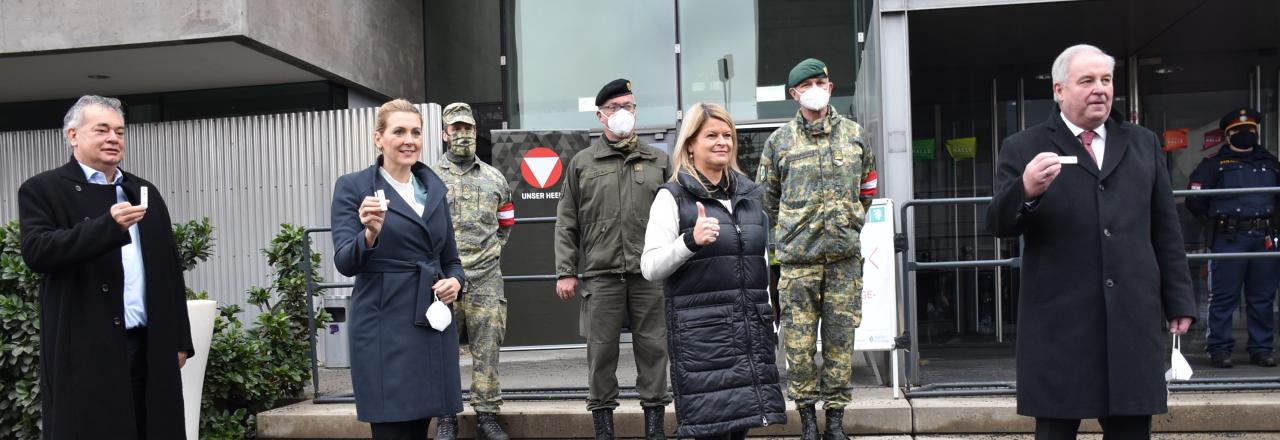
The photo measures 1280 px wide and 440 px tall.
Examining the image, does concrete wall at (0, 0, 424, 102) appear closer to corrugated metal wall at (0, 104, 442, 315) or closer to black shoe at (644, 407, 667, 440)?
corrugated metal wall at (0, 104, 442, 315)

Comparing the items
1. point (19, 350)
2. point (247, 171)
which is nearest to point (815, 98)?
point (19, 350)

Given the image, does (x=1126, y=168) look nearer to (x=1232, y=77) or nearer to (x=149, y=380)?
(x=149, y=380)

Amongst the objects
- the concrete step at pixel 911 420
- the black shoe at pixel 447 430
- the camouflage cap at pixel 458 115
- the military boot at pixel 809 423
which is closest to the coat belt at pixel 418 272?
the black shoe at pixel 447 430

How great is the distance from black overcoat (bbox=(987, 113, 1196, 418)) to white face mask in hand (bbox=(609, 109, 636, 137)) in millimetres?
2038

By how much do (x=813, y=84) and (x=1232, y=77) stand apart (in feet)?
21.8

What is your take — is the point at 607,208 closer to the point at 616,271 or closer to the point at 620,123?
the point at 616,271

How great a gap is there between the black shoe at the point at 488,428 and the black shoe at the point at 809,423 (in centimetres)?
158

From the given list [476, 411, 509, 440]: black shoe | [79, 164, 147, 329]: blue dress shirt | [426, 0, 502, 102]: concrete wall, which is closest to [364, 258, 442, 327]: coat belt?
[79, 164, 147, 329]: blue dress shirt

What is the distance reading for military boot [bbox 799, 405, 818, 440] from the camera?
4.68 metres

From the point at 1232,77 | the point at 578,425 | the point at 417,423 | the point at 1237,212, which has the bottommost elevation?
the point at 578,425

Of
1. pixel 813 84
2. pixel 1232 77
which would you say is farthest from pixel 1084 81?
pixel 1232 77

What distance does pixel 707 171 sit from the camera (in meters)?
3.68

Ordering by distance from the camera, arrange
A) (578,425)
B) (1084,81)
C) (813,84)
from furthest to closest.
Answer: (578,425), (813,84), (1084,81)

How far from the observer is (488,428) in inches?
201
